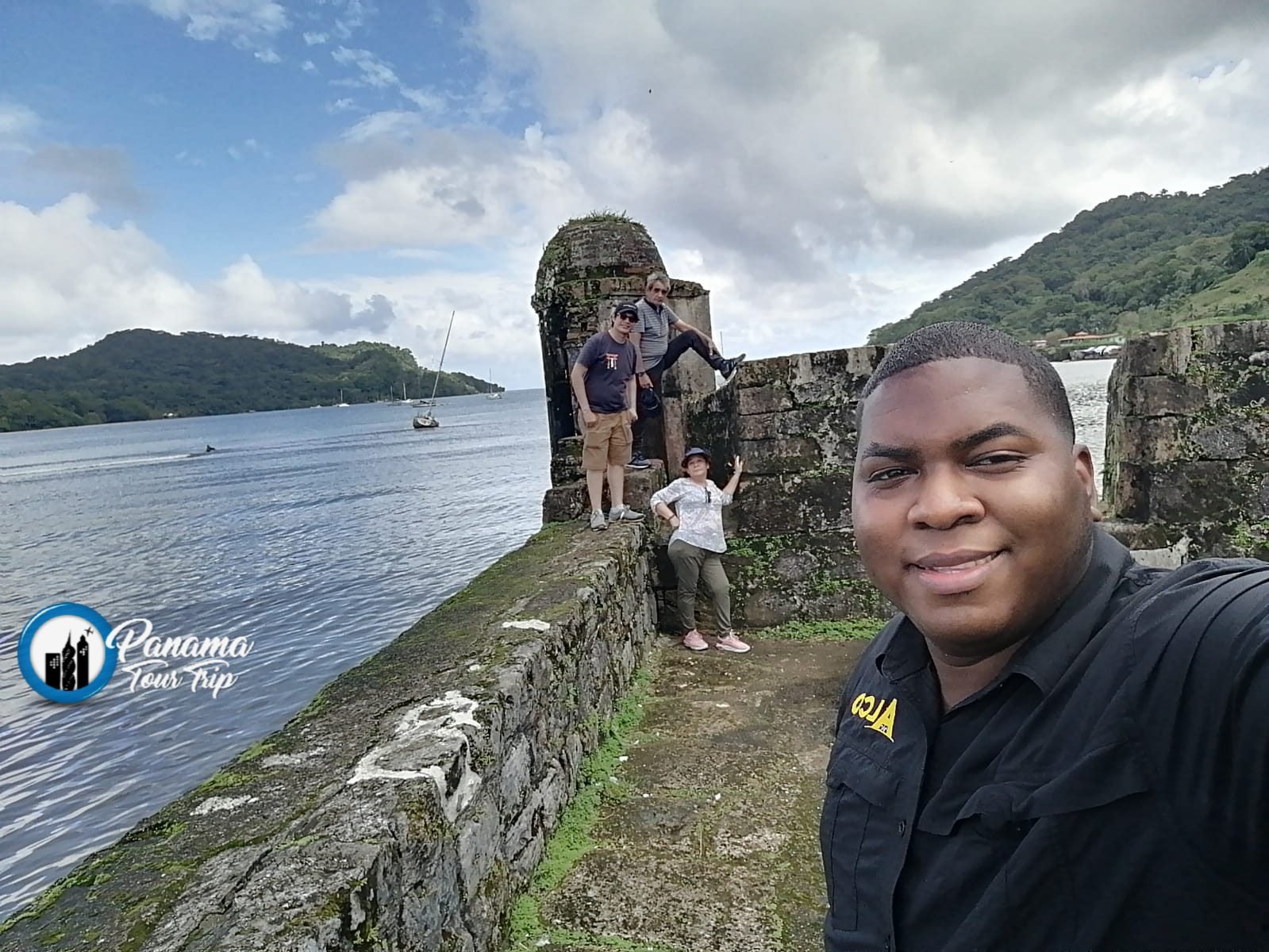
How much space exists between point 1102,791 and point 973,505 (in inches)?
15.8

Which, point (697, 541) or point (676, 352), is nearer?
point (697, 541)

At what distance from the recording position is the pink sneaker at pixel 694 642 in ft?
19.4

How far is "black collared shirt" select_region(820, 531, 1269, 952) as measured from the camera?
0.87m

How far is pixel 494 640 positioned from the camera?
3.43m

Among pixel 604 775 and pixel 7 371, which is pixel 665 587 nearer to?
pixel 604 775

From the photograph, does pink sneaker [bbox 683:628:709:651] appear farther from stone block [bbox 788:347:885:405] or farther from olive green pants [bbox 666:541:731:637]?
stone block [bbox 788:347:885:405]

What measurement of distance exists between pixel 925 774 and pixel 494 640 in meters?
2.46

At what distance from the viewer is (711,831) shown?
3.42 m

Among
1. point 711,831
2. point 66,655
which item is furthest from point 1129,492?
point 66,655

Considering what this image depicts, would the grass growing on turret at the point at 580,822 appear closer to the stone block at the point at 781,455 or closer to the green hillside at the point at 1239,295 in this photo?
the stone block at the point at 781,455

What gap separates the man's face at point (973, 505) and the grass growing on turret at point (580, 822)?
84.5 inches

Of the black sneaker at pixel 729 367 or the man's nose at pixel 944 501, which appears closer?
the man's nose at pixel 944 501

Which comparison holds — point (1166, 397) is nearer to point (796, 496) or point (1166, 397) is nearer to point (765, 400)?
point (796, 496)

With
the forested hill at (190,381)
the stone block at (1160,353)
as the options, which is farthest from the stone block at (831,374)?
the forested hill at (190,381)
